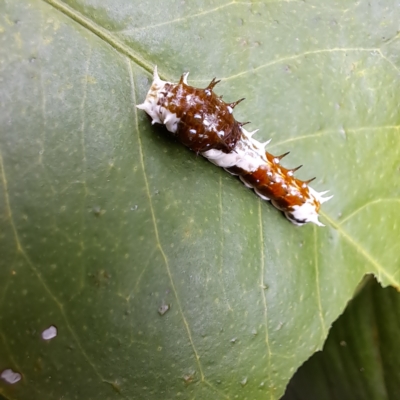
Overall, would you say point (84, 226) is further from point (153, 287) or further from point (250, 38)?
point (250, 38)

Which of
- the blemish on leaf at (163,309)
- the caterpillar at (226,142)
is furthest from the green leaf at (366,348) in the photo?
the blemish on leaf at (163,309)

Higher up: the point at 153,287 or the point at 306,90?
the point at 306,90

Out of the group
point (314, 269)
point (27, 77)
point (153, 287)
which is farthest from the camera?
point (314, 269)

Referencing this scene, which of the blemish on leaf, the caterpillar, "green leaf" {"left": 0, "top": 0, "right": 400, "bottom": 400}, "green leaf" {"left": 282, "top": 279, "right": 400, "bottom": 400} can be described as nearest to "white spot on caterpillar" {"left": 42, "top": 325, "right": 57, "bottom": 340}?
"green leaf" {"left": 0, "top": 0, "right": 400, "bottom": 400}

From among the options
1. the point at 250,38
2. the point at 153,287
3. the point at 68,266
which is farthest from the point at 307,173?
the point at 68,266

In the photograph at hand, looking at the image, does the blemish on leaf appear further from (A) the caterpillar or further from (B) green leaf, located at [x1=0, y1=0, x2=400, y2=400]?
(A) the caterpillar

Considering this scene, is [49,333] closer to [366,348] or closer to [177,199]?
[177,199]
